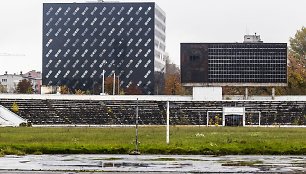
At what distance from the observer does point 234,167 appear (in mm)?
28062

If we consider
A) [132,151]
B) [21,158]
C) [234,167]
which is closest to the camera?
[234,167]

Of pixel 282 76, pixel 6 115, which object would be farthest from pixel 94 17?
pixel 282 76

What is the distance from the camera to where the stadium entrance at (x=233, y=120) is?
373 ft

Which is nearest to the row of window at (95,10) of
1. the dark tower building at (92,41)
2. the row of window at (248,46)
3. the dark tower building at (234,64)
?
the dark tower building at (92,41)

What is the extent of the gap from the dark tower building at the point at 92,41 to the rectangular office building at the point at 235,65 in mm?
55233

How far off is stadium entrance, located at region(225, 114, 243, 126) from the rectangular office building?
8873 millimetres

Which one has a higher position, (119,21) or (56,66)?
(119,21)

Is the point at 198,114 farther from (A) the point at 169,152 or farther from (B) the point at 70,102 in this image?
(A) the point at 169,152

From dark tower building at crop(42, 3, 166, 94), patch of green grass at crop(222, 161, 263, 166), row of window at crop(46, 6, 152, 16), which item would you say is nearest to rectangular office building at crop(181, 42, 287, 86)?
dark tower building at crop(42, 3, 166, 94)

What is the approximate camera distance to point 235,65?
107 m

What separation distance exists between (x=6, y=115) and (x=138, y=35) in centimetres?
5640

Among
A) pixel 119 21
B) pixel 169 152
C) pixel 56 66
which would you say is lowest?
pixel 169 152

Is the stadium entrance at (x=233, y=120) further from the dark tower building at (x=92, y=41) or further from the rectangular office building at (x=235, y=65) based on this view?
the dark tower building at (x=92, y=41)

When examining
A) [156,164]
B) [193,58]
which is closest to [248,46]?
[193,58]
